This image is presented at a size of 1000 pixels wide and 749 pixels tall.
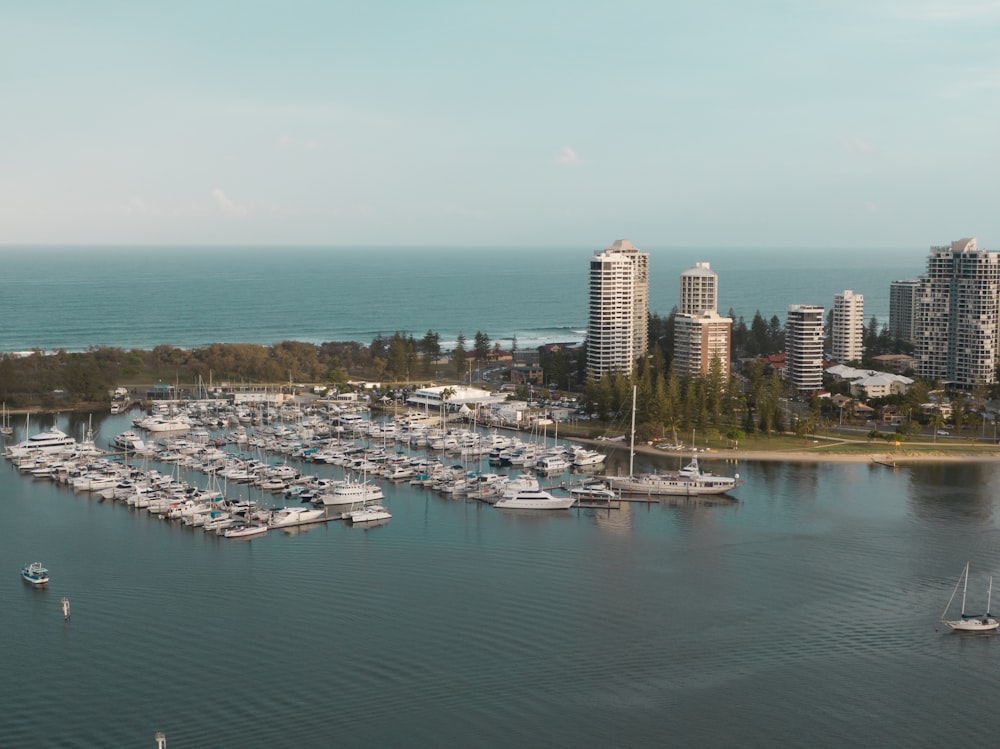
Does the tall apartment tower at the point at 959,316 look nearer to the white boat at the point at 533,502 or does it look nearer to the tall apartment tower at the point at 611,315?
the tall apartment tower at the point at 611,315

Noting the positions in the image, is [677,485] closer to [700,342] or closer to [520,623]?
[520,623]

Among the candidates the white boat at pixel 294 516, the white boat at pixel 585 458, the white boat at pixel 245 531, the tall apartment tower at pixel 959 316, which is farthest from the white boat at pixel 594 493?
the tall apartment tower at pixel 959 316

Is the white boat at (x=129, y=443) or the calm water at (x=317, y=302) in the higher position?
the calm water at (x=317, y=302)

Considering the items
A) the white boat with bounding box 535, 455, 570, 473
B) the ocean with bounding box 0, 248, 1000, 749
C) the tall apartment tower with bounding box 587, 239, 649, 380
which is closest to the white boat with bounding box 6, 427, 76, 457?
the ocean with bounding box 0, 248, 1000, 749

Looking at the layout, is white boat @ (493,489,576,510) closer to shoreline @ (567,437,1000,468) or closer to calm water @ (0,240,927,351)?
shoreline @ (567,437,1000,468)

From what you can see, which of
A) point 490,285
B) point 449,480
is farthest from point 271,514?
point 490,285

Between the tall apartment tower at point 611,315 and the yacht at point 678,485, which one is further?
the tall apartment tower at point 611,315

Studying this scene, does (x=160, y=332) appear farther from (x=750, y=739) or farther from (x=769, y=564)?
(x=750, y=739)
